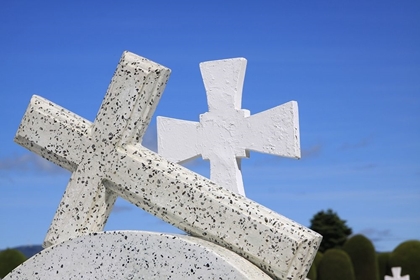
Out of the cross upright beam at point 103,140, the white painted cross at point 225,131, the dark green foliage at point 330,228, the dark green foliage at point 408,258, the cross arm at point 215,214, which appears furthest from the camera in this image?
the dark green foliage at point 330,228

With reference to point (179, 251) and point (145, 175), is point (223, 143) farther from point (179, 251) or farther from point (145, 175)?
point (179, 251)

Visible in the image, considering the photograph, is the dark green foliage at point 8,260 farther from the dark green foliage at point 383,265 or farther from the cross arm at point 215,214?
the cross arm at point 215,214

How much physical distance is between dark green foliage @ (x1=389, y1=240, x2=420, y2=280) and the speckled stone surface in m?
12.4

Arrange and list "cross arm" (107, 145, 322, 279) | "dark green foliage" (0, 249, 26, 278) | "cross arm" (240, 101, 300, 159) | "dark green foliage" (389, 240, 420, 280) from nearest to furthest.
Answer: "cross arm" (107, 145, 322, 279) < "cross arm" (240, 101, 300, 159) < "dark green foliage" (0, 249, 26, 278) < "dark green foliage" (389, 240, 420, 280)

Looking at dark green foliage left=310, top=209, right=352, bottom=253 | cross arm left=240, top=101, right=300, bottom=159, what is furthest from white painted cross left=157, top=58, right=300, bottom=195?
dark green foliage left=310, top=209, right=352, bottom=253

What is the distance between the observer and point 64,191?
414cm

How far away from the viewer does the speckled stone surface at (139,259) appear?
3.45 m

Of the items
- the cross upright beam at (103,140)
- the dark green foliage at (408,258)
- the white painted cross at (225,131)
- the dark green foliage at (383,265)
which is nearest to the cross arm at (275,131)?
the white painted cross at (225,131)

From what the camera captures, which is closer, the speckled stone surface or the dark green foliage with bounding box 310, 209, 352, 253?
the speckled stone surface

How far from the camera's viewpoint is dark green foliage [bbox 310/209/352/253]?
28406 mm

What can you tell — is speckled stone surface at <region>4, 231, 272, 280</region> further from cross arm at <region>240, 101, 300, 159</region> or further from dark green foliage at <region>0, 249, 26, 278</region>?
dark green foliage at <region>0, 249, 26, 278</region>

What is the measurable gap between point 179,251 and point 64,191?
968mm

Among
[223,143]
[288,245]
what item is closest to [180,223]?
[288,245]

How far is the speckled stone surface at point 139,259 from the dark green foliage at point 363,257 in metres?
12.7
